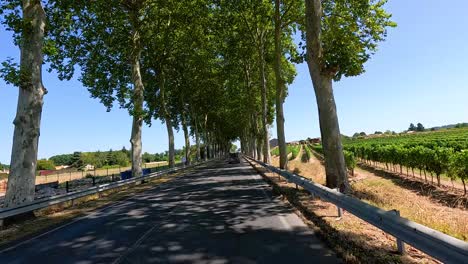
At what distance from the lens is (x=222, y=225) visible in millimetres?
8664

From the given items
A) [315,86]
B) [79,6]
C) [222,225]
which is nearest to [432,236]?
[222,225]

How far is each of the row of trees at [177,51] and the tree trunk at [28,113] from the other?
31 millimetres

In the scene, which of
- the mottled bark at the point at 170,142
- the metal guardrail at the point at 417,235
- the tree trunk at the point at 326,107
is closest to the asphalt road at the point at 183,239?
the metal guardrail at the point at 417,235

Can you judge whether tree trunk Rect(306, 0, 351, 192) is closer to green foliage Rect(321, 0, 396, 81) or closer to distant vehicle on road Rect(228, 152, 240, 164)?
green foliage Rect(321, 0, 396, 81)

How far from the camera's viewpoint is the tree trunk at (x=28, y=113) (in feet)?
37.8

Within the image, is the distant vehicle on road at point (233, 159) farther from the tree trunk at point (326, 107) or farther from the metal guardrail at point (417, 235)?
the metal guardrail at point (417, 235)

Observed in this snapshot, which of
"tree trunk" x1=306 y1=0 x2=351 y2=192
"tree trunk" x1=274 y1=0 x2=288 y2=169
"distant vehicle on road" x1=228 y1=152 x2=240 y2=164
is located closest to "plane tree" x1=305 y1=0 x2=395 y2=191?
"tree trunk" x1=306 y1=0 x2=351 y2=192

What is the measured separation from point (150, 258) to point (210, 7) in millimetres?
27138

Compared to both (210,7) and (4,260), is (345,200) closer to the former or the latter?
(4,260)

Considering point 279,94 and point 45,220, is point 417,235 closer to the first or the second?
point 45,220

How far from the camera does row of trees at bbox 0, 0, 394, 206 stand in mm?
12016

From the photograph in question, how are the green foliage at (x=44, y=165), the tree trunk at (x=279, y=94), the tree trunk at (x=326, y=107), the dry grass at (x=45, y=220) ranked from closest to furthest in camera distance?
the dry grass at (x=45, y=220)
the tree trunk at (x=326, y=107)
the tree trunk at (x=279, y=94)
the green foliage at (x=44, y=165)

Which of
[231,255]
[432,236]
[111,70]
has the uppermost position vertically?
[111,70]

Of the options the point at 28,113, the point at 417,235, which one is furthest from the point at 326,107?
the point at 28,113
